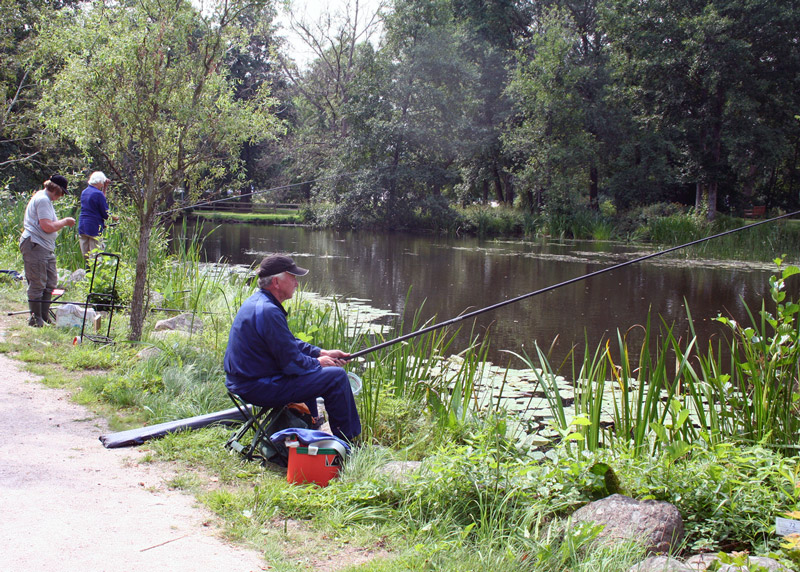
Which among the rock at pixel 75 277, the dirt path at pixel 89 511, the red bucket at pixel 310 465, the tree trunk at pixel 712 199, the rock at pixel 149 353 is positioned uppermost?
the tree trunk at pixel 712 199

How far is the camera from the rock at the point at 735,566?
8.18 feet

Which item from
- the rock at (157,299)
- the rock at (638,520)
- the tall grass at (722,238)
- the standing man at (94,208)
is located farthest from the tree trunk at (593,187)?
the rock at (638,520)

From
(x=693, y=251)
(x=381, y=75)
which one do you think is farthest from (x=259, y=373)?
(x=381, y=75)

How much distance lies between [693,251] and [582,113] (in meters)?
11.4

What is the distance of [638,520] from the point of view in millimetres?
2824

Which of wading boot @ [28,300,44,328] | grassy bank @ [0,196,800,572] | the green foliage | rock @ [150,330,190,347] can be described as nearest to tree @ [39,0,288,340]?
rock @ [150,330,190,347]

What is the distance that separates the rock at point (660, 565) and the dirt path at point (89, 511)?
56.7 inches

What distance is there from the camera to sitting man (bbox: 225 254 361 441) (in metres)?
3.81

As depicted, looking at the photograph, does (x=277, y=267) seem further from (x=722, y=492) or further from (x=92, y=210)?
(x=92, y=210)

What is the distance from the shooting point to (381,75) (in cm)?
3191

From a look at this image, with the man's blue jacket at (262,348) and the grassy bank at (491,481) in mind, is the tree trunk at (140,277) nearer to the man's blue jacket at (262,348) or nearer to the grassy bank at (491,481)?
the grassy bank at (491,481)

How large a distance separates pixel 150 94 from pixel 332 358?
288 centimetres

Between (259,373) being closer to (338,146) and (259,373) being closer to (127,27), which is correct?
(127,27)

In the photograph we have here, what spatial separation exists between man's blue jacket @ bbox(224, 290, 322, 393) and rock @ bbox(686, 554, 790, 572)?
211 centimetres
